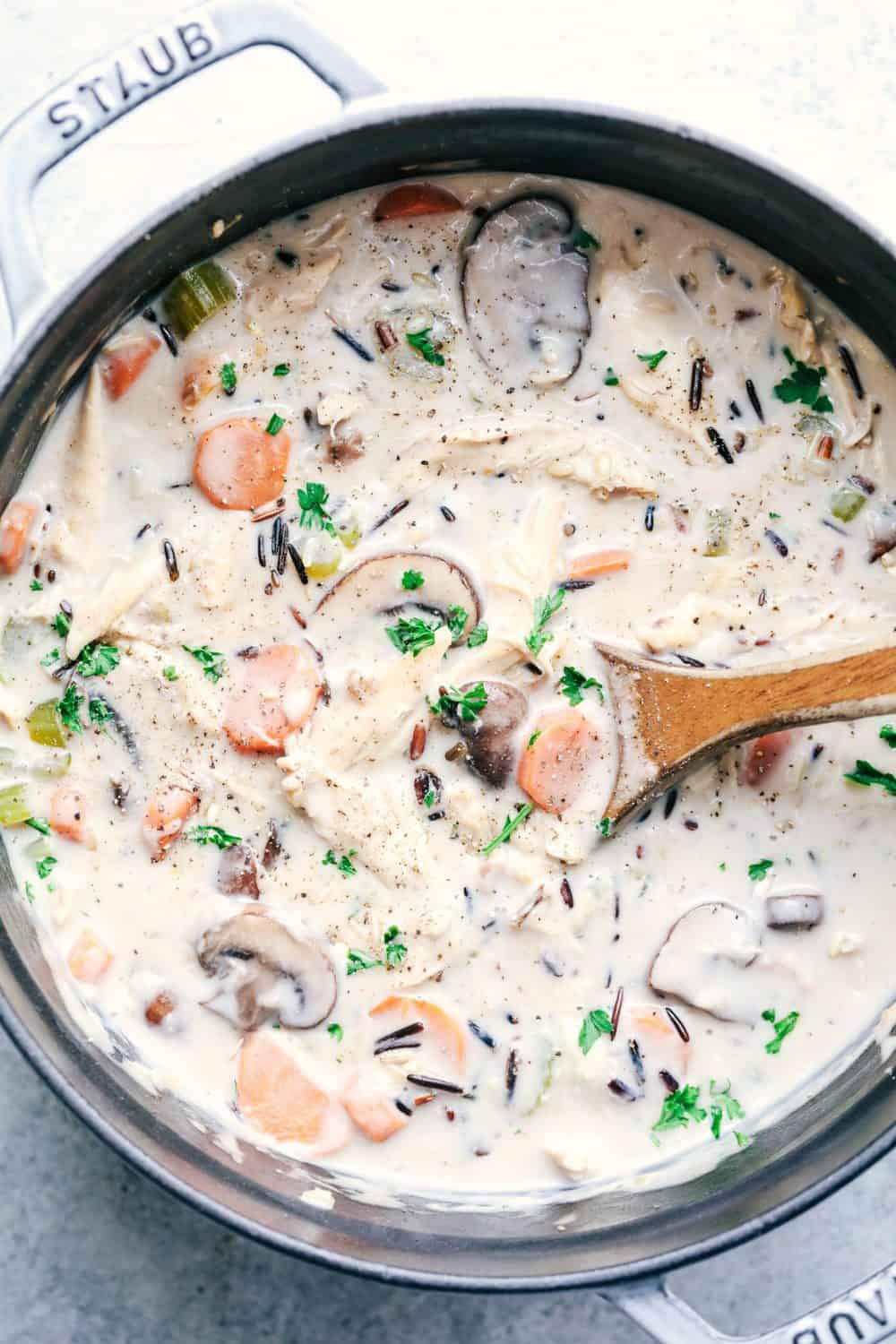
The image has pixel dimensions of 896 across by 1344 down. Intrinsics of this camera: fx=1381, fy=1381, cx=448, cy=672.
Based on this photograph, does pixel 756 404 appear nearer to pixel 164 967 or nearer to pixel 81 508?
pixel 81 508

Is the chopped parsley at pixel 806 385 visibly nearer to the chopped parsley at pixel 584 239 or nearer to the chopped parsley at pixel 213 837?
the chopped parsley at pixel 584 239

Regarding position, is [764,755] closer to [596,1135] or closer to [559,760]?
[559,760]

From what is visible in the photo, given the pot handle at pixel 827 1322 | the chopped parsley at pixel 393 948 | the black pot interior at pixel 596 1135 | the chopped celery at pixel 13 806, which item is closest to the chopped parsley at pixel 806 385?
the black pot interior at pixel 596 1135

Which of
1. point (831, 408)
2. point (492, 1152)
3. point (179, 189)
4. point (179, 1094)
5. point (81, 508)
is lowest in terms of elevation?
point (492, 1152)

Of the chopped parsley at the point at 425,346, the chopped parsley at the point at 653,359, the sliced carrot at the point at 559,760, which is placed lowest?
the sliced carrot at the point at 559,760

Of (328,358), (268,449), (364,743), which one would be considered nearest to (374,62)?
(328,358)

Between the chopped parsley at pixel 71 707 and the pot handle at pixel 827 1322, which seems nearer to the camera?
the pot handle at pixel 827 1322
